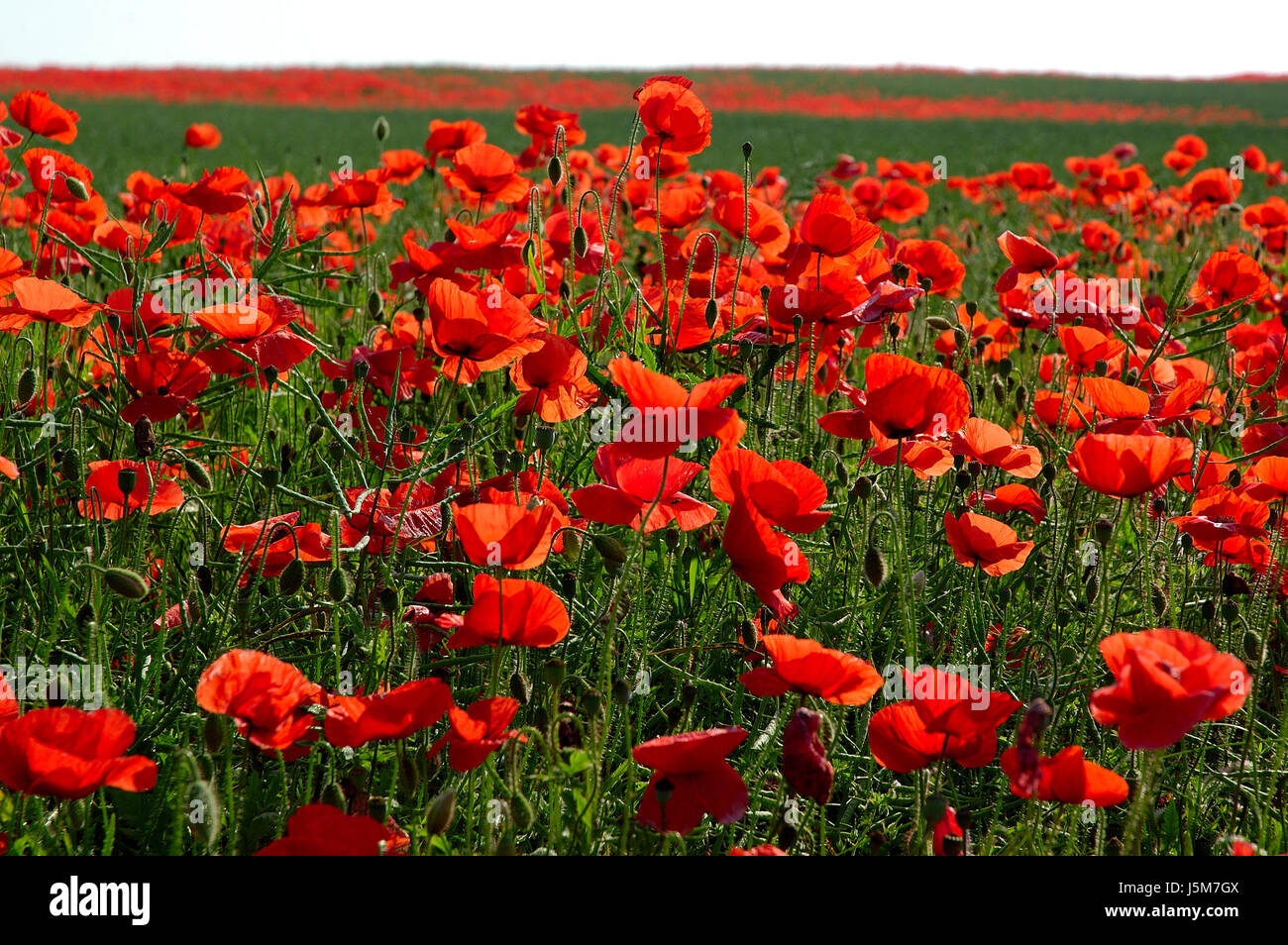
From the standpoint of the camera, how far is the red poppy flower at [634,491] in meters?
1.36

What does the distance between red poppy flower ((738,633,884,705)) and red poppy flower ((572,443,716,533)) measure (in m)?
0.23

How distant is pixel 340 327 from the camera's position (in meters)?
3.37

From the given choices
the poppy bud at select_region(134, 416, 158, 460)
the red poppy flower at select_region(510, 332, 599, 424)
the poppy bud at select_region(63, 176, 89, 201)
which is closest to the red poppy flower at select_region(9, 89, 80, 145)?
the poppy bud at select_region(63, 176, 89, 201)

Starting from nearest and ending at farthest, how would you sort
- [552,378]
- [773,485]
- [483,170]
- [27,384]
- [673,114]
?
[773,485] → [552,378] → [27,384] → [673,114] → [483,170]

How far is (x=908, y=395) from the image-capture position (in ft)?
4.93

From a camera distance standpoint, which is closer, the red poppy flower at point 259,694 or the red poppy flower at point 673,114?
the red poppy flower at point 259,694

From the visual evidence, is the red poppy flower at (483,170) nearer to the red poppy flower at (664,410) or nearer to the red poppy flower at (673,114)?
the red poppy flower at (673,114)

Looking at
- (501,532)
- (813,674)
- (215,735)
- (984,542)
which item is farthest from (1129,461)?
(215,735)

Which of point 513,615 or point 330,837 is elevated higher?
point 513,615

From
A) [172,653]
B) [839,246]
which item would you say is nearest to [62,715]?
[172,653]

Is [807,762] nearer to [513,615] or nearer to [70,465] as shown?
[513,615]

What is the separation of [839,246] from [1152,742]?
1203 millimetres

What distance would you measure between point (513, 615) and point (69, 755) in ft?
1.49

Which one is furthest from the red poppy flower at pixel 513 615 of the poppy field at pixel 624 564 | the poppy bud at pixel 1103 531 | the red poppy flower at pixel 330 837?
the poppy bud at pixel 1103 531
